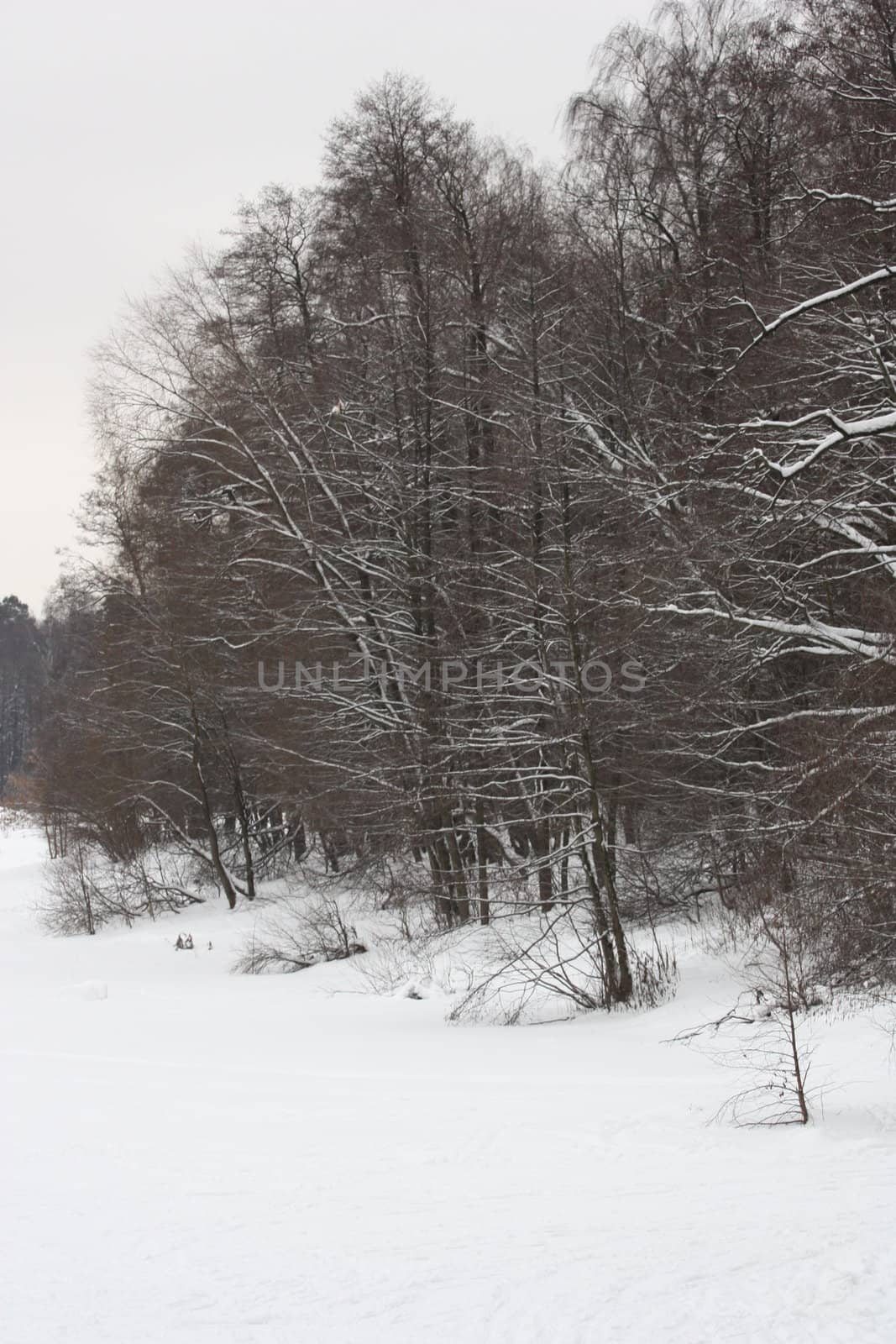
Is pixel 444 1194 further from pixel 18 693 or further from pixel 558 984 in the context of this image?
pixel 18 693

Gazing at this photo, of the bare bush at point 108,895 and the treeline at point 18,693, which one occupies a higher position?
the treeline at point 18,693

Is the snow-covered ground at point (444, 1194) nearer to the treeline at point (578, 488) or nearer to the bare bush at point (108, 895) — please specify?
the treeline at point (578, 488)

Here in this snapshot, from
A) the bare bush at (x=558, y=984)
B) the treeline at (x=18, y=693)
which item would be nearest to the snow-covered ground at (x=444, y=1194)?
the bare bush at (x=558, y=984)

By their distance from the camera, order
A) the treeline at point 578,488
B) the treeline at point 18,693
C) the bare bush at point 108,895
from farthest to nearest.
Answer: the treeline at point 18,693
the bare bush at point 108,895
the treeline at point 578,488

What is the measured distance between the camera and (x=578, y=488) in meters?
16.6

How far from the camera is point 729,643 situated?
14375 millimetres

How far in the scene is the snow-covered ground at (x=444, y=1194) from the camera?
475cm

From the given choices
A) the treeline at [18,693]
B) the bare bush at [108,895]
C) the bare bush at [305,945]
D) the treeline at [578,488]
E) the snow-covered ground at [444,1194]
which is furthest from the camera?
the treeline at [18,693]

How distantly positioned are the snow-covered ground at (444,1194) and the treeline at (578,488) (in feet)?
9.64

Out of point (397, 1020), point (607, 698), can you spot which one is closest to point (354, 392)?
point (607, 698)

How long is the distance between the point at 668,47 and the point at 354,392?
732 cm

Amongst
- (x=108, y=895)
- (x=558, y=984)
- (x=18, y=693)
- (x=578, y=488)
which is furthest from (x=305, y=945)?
(x=18, y=693)

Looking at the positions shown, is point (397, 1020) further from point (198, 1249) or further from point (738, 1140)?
point (198, 1249)

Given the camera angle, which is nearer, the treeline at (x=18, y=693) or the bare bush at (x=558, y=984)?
the bare bush at (x=558, y=984)
